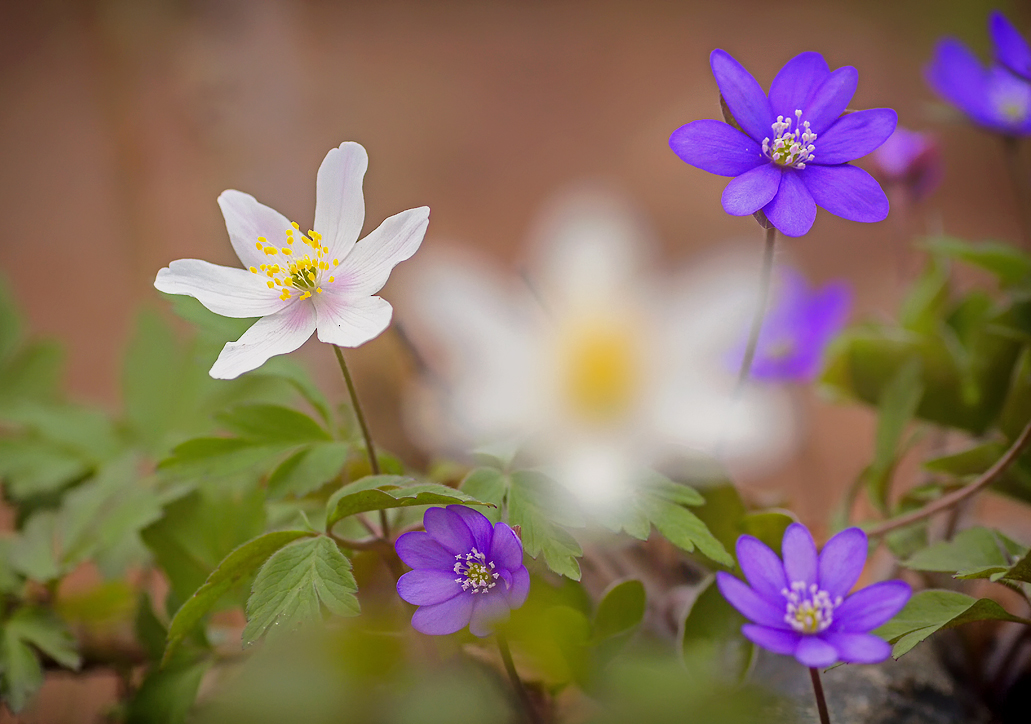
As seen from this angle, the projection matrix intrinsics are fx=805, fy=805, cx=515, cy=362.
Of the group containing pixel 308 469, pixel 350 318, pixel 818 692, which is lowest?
pixel 818 692

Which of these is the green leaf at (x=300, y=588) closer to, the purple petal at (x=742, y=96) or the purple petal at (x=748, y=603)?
the purple petal at (x=748, y=603)

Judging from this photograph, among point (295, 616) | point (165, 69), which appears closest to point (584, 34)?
point (165, 69)

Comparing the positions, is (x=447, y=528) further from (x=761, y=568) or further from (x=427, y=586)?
(x=761, y=568)

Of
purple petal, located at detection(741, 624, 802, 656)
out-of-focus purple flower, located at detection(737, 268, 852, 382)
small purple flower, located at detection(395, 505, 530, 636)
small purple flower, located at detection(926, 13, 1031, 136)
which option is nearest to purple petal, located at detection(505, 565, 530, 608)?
small purple flower, located at detection(395, 505, 530, 636)

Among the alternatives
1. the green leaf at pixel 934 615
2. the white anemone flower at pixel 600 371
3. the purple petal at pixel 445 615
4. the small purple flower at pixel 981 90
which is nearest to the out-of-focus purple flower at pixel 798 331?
the white anemone flower at pixel 600 371

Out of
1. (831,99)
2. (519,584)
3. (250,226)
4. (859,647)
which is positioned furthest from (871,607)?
(250,226)

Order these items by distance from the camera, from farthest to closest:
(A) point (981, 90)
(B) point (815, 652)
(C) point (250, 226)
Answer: (A) point (981, 90), (C) point (250, 226), (B) point (815, 652)

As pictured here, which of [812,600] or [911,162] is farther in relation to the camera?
[911,162]

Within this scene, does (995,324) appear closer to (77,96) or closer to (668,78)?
(668,78)
